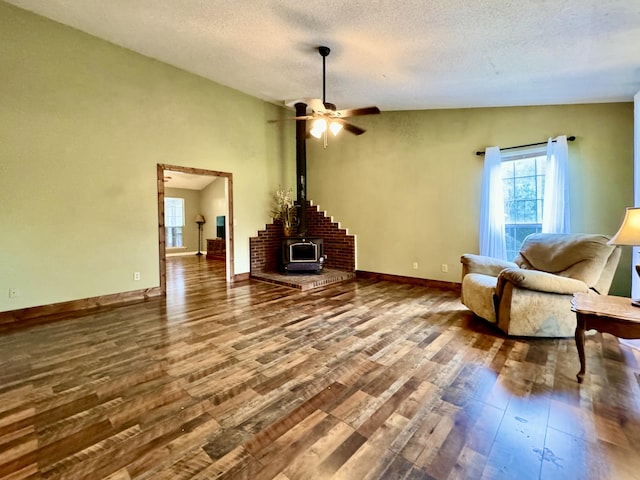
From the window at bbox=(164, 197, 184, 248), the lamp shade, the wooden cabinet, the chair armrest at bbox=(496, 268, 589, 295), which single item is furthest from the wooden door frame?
the window at bbox=(164, 197, 184, 248)

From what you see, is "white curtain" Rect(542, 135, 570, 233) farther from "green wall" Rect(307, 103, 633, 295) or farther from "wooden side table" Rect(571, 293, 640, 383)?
"wooden side table" Rect(571, 293, 640, 383)

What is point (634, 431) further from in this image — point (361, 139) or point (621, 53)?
point (361, 139)

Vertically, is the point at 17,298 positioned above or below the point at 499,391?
above

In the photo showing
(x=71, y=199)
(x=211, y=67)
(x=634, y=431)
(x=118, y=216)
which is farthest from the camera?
(x=211, y=67)

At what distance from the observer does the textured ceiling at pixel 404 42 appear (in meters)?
2.29

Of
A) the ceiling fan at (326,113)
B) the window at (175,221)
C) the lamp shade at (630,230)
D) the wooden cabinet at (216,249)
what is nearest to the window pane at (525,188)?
the lamp shade at (630,230)

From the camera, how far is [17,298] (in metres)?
3.35

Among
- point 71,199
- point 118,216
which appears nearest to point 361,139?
point 118,216

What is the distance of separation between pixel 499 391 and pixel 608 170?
11.1 ft

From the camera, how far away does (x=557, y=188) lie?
368 cm

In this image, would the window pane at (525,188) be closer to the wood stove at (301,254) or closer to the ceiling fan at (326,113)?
the ceiling fan at (326,113)

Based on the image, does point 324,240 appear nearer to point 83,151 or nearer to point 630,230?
point 83,151

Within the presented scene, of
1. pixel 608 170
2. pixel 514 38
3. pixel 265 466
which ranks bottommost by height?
pixel 265 466

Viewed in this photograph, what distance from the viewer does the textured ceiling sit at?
229 centimetres
